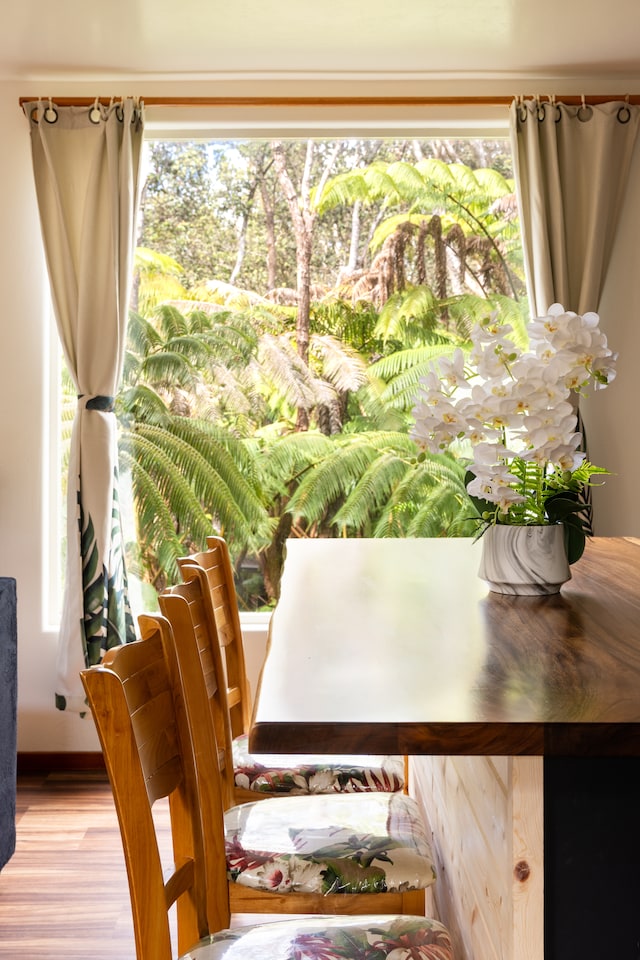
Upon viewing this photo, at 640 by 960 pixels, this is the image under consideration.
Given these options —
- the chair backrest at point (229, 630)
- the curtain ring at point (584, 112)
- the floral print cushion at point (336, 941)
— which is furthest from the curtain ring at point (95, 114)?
the floral print cushion at point (336, 941)

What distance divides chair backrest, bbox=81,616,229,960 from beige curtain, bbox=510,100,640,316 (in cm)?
260

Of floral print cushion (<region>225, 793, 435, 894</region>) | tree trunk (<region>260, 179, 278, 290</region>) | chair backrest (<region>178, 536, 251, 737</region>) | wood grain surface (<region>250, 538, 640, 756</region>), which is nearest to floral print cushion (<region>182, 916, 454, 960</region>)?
floral print cushion (<region>225, 793, 435, 894</region>)

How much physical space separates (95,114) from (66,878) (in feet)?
8.76

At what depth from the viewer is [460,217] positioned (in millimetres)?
3863

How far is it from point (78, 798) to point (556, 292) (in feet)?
8.36

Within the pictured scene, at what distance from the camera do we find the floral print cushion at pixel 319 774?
6.42ft

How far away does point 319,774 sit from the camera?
6.47ft

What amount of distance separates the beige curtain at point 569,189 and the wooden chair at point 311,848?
238 centimetres

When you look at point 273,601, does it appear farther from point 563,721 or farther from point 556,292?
point 563,721

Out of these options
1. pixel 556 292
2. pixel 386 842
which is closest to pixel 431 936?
pixel 386 842

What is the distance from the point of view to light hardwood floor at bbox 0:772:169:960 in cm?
243

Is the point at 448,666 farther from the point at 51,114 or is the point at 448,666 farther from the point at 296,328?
the point at 51,114

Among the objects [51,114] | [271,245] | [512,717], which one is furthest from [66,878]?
[51,114]

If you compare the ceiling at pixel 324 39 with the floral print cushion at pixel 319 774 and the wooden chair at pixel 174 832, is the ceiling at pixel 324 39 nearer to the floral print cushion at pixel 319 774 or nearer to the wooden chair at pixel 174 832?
the floral print cushion at pixel 319 774
